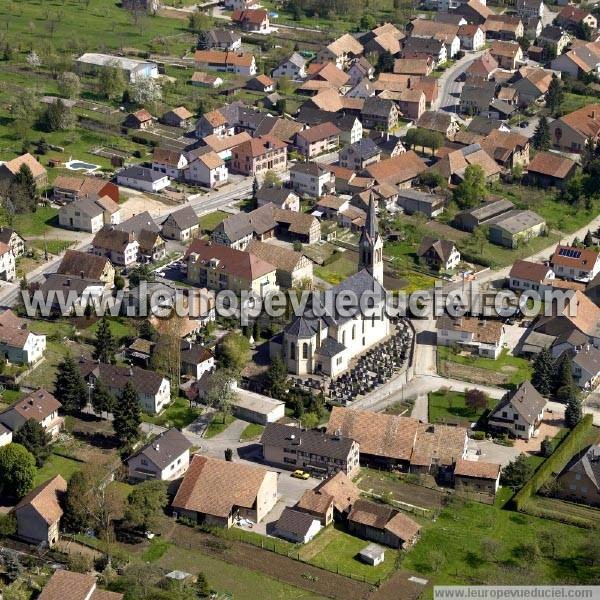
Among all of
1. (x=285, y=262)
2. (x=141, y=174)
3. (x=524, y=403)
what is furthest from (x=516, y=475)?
(x=141, y=174)

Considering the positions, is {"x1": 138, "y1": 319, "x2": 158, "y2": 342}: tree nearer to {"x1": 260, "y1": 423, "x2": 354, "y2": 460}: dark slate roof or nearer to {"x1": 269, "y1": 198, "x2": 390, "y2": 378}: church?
{"x1": 269, "y1": 198, "x2": 390, "y2": 378}: church

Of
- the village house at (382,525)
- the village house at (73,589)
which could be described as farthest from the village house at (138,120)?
the village house at (73,589)

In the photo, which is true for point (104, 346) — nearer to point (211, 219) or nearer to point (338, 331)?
point (338, 331)

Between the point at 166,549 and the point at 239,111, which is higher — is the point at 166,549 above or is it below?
below

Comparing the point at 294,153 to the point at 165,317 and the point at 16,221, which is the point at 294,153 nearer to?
the point at 16,221

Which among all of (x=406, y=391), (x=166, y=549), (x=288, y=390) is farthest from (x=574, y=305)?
(x=166, y=549)

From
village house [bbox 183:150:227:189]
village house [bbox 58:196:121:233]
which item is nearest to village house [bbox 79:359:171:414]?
village house [bbox 58:196:121:233]
